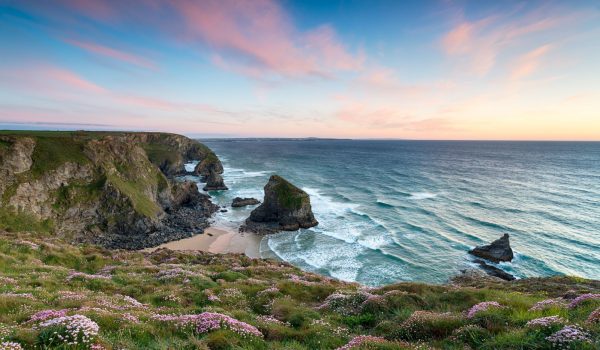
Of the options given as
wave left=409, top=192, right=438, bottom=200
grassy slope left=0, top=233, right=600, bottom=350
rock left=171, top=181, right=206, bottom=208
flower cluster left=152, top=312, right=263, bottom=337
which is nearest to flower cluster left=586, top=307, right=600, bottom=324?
grassy slope left=0, top=233, right=600, bottom=350

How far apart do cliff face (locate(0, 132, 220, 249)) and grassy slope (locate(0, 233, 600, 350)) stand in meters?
29.0

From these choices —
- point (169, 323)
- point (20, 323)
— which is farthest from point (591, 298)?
point (20, 323)

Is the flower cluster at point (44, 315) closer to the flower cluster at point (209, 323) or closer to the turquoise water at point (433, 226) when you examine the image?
the flower cluster at point (209, 323)

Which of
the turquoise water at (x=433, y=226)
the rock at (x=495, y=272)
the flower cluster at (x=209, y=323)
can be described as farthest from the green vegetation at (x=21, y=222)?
the rock at (x=495, y=272)

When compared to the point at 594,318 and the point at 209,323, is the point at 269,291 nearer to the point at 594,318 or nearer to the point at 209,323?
the point at 209,323

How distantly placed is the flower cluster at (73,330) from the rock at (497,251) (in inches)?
2042

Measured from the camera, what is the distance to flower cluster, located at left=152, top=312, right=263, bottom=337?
30.0ft

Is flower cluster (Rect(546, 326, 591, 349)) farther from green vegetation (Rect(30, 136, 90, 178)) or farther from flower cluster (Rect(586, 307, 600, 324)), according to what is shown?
green vegetation (Rect(30, 136, 90, 178))

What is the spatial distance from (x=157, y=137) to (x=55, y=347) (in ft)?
541

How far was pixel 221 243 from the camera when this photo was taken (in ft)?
176

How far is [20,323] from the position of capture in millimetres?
8594

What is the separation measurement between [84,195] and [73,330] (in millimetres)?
57397

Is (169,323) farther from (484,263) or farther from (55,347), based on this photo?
(484,263)

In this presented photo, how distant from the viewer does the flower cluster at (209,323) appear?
916cm
